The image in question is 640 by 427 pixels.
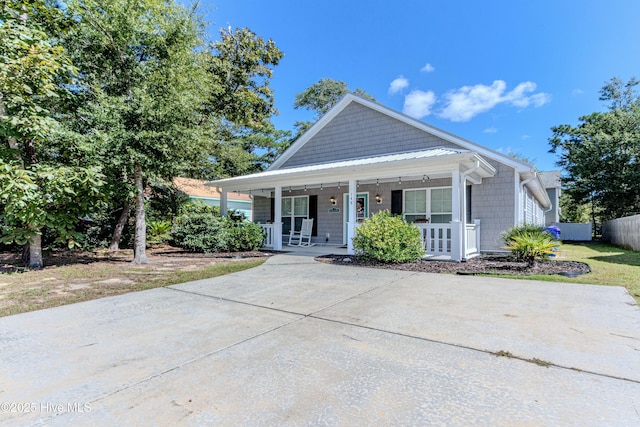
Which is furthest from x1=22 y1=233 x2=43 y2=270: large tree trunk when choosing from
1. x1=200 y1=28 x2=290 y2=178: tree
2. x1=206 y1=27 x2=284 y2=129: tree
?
x1=206 y1=27 x2=284 y2=129: tree

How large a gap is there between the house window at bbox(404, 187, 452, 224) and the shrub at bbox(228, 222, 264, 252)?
5.34 metres

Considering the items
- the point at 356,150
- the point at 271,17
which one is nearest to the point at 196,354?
the point at 356,150

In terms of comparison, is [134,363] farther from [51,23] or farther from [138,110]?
[51,23]

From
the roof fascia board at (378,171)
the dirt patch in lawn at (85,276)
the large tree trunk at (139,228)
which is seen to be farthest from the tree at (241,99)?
the dirt patch in lawn at (85,276)

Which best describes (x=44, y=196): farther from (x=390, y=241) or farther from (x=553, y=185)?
(x=553, y=185)

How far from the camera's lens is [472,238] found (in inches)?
359

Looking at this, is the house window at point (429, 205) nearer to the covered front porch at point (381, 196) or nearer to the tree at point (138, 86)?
the covered front porch at point (381, 196)

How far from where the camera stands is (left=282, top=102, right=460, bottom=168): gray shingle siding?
10.9 meters

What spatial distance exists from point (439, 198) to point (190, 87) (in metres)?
8.38

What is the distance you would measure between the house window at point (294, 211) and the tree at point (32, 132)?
7.36 m

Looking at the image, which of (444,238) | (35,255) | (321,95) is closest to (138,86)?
(35,255)

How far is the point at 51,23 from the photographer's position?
291 inches

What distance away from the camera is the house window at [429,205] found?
10094mm

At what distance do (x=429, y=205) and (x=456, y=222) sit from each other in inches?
110
